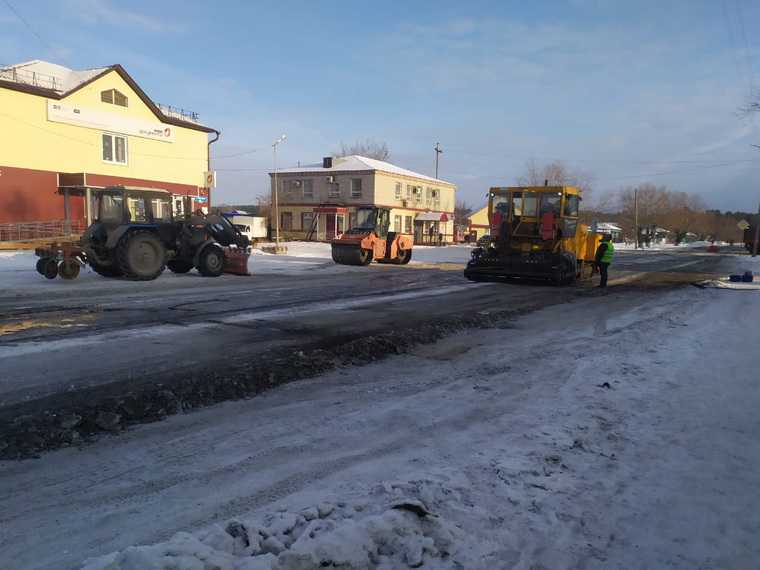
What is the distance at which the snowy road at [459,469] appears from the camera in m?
2.70

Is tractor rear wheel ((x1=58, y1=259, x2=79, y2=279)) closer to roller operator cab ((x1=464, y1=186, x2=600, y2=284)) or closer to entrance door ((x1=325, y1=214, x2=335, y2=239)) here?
A: roller operator cab ((x1=464, y1=186, x2=600, y2=284))

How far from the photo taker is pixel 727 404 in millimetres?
4980

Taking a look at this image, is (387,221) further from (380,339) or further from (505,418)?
(505,418)

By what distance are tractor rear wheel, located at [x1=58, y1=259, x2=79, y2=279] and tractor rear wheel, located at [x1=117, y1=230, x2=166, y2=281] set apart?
1.18m

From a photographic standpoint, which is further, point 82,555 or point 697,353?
point 697,353

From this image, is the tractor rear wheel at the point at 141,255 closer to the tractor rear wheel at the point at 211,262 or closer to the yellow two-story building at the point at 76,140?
the tractor rear wheel at the point at 211,262

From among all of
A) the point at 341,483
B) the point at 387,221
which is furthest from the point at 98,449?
the point at 387,221

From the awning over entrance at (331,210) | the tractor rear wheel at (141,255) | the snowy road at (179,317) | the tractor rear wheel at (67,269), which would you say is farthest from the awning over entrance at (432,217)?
the tractor rear wheel at (67,269)

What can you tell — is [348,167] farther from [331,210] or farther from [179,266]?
[179,266]

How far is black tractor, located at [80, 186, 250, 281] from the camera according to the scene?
13.1 metres

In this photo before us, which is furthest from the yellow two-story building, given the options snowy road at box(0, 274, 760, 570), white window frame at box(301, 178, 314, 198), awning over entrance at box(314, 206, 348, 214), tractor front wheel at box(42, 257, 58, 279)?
snowy road at box(0, 274, 760, 570)

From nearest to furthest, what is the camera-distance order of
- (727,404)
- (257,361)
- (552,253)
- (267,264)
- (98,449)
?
1. (98,449)
2. (727,404)
3. (257,361)
4. (552,253)
5. (267,264)

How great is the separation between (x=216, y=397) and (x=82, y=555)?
2.28 meters

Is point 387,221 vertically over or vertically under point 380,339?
over
